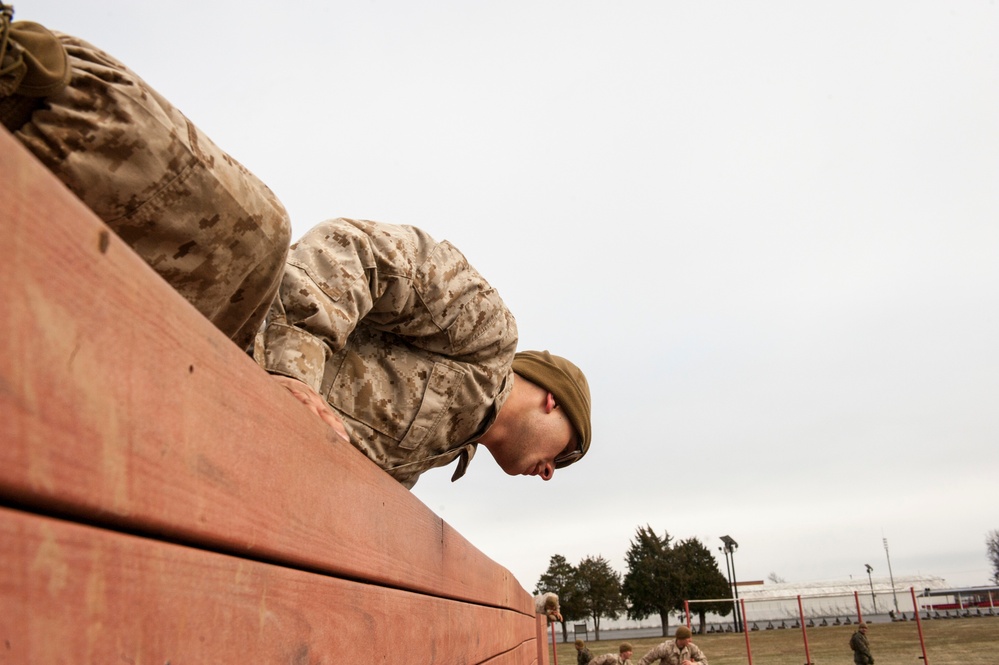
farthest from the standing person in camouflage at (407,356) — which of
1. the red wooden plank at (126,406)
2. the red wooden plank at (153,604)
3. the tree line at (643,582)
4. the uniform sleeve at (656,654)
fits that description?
the tree line at (643,582)

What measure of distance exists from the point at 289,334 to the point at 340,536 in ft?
2.57

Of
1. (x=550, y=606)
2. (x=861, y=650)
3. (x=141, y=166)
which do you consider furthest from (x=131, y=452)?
(x=861, y=650)

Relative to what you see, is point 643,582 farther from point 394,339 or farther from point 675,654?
point 394,339

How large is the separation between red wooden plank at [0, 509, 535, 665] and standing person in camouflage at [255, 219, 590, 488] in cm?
45

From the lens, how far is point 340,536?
0.96 meters

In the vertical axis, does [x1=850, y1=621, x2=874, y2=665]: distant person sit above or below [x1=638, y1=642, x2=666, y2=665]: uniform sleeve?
below

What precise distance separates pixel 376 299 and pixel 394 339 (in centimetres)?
35

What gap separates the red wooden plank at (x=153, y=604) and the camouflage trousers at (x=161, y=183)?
0.53m

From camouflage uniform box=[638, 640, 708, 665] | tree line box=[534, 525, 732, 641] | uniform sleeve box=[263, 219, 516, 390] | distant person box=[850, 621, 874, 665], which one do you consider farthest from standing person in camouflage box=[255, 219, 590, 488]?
tree line box=[534, 525, 732, 641]

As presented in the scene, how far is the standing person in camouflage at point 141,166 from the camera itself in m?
0.90

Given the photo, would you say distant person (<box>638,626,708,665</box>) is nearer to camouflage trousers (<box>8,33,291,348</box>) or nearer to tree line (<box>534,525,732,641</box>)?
camouflage trousers (<box>8,33,291,348</box>)

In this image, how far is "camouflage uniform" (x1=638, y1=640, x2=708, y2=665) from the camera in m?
14.6

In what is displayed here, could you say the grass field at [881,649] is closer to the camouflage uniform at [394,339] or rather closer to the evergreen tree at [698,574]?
the evergreen tree at [698,574]

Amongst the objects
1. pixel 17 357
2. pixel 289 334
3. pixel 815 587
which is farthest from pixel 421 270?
pixel 815 587
